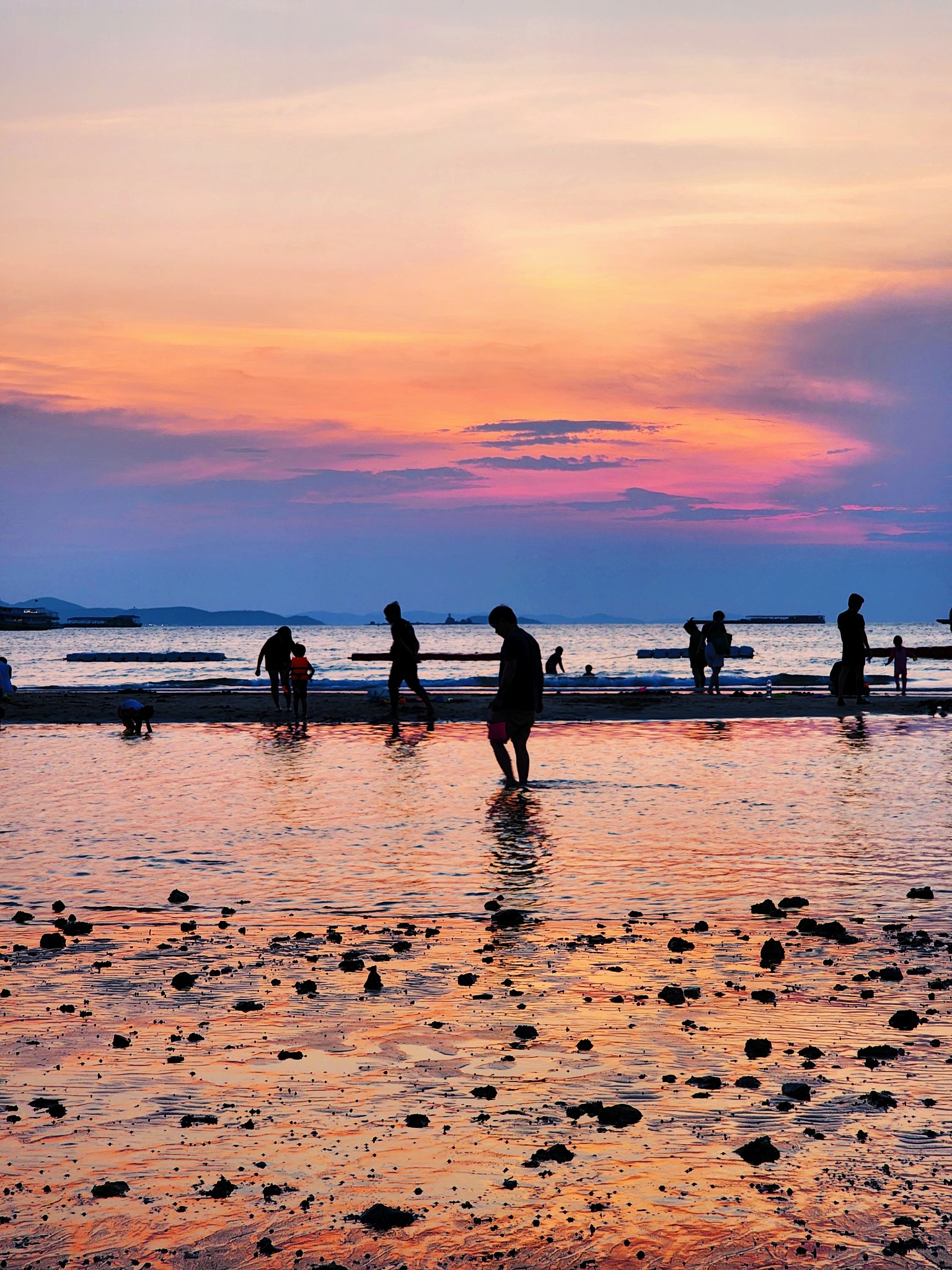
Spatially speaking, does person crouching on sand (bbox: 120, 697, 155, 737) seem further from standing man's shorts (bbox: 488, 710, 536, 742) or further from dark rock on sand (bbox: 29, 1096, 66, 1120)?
dark rock on sand (bbox: 29, 1096, 66, 1120)

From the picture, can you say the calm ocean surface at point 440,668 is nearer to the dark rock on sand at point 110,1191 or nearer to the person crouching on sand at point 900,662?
the person crouching on sand at point 900,662

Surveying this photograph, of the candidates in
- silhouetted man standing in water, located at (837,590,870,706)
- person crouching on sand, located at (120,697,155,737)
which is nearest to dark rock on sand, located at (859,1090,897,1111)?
Answer: silhouetted man standing in water, located at (837,590,870,706)

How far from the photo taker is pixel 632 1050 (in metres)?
6.09

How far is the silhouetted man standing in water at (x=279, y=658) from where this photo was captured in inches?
1174

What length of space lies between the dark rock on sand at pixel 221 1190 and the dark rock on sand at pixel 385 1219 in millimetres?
483

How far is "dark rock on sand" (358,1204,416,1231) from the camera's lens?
4277mm

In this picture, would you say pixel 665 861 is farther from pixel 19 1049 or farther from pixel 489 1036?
pixel 19 1049

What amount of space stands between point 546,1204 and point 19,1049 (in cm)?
286

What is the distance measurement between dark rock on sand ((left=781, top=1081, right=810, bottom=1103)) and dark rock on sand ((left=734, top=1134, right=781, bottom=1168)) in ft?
2.01

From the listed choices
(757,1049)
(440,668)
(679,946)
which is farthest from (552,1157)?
(440,668)

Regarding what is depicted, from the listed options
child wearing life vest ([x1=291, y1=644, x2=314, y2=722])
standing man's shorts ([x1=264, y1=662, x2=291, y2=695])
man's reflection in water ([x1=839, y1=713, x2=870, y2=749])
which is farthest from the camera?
standing man's shorts ([x1=264, y1=662, x2=291, y2=695])

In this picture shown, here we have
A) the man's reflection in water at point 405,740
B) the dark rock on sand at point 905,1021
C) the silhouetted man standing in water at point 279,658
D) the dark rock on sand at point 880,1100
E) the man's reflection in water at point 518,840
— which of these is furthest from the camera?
the silhouetted man standing in water at point 279,658

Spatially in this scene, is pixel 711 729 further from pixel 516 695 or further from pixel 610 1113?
pixel 610 1113

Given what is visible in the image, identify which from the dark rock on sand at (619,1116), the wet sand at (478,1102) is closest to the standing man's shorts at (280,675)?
the wet sand at (478,1102)
